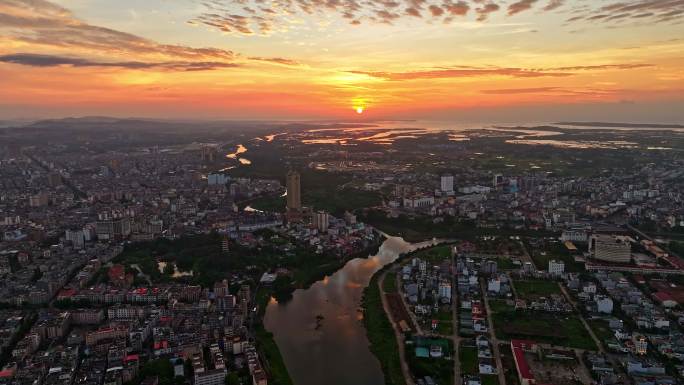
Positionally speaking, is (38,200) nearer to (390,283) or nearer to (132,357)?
(132,357)

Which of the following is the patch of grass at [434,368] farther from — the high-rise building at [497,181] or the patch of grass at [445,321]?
the high-rise building at [497,181]

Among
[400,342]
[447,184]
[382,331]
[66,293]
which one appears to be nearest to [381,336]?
[382,331]

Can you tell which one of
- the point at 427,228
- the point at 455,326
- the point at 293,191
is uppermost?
the point at 293,191

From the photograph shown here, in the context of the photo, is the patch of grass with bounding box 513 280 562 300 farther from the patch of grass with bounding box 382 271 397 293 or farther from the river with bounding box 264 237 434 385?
the river with bounding box 264 237 434 385

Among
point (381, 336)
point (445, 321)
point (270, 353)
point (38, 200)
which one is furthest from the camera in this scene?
point (38, 200)

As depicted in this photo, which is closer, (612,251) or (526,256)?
(612,251)

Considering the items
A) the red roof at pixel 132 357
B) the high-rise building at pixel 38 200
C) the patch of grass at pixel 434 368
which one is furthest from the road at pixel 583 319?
the high-rise building at pixel 38 200

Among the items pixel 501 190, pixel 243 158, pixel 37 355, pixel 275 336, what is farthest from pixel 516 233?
pixel 243 158
